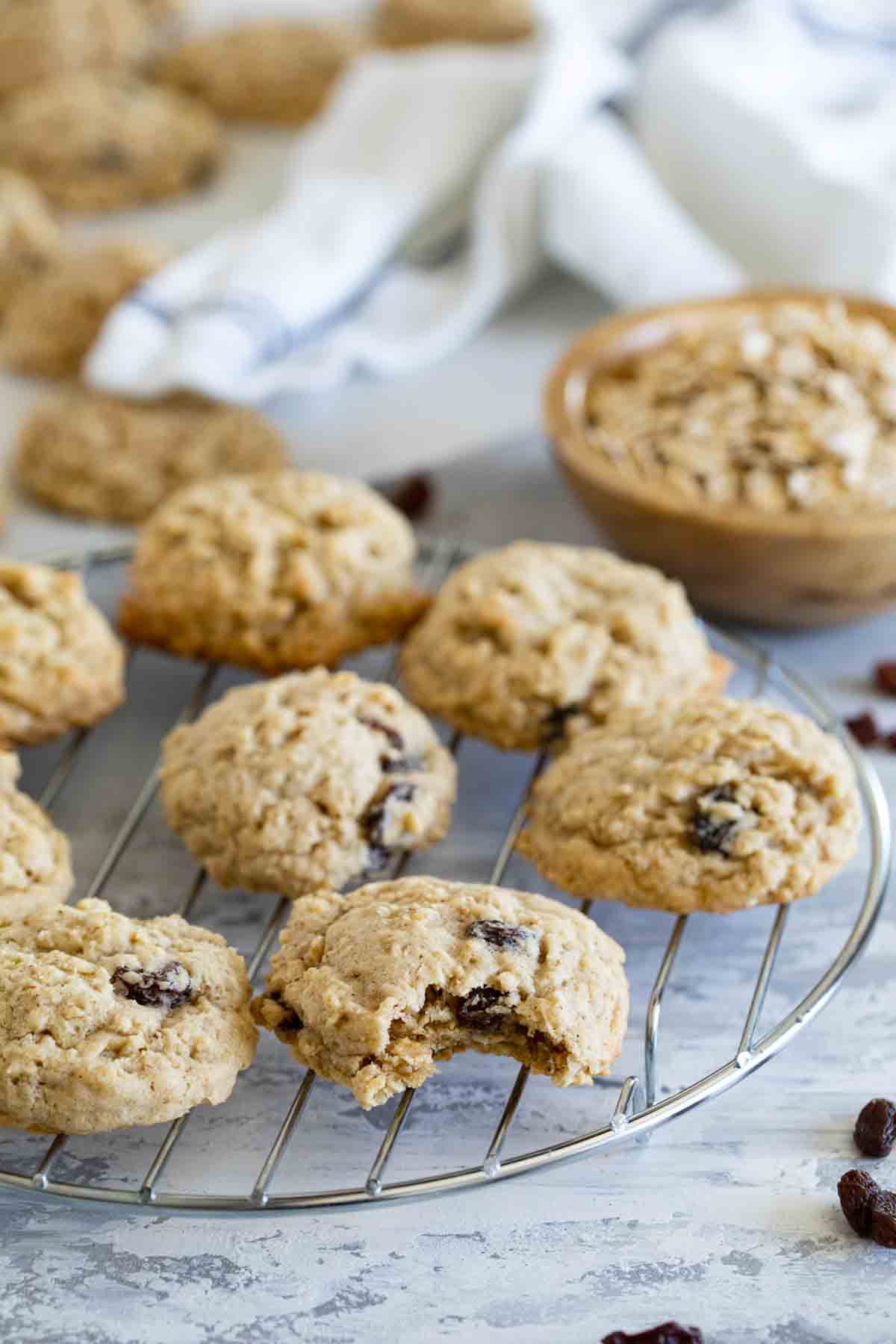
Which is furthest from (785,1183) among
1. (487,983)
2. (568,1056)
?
(487,983)

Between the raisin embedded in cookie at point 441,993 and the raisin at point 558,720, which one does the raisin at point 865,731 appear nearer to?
the raisin at point 558,720

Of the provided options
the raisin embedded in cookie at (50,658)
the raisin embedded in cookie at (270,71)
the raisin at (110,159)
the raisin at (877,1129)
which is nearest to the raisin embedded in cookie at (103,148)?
the raisin at (110,159)

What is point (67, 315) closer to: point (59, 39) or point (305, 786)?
point (59, 39)

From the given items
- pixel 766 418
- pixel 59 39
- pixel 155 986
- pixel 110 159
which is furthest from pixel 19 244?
pixel 155 986

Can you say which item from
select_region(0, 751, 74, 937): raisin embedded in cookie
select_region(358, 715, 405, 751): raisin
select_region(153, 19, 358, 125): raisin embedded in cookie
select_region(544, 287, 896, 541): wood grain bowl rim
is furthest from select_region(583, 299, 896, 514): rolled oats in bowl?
select_region(153, 19, 358, 125): raisin embedded in cookie

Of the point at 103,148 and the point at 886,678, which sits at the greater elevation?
the point at 103,148

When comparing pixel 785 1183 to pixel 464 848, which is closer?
pixel 785 1183

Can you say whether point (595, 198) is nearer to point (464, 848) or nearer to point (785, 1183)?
point (464, 848)
